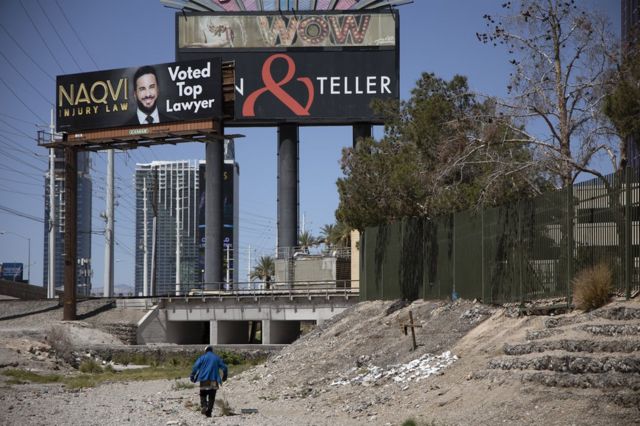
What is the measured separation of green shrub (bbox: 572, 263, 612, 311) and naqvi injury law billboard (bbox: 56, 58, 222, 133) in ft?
119

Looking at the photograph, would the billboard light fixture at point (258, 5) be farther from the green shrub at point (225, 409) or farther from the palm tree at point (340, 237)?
the green shrub at point (225, 409)

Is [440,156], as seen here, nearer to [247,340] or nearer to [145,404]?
[145,404]

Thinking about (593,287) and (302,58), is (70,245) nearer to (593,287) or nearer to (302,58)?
(302,58)

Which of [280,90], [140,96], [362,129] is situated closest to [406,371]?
[140,96]

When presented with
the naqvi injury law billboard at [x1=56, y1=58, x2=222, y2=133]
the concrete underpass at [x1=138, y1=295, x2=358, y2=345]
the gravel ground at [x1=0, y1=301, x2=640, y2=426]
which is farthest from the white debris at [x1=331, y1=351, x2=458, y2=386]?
the concrete underpass at [x1=138, y1=295, x2=358, y2=345]

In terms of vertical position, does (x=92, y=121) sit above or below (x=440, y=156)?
above

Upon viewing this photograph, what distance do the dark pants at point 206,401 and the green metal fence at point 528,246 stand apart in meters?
6.78

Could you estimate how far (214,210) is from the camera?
7638 cm

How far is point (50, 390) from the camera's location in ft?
105

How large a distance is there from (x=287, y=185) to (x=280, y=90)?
6.85m

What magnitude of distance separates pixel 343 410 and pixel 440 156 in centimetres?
1341

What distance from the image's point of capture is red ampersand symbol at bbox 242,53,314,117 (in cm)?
7288

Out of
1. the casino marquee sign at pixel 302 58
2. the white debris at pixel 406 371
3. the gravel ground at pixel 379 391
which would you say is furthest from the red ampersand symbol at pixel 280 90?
the white debris at pixel 406 371

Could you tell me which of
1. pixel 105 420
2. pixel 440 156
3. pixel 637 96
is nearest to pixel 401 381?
pixel 105 420
